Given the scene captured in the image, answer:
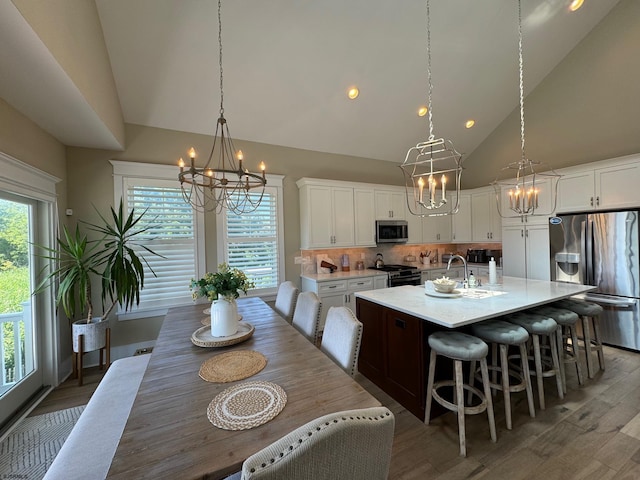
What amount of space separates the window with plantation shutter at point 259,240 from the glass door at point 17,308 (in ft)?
6.24

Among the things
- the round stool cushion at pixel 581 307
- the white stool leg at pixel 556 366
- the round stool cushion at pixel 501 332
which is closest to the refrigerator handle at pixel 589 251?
the round stool cushion at pixel 581 307

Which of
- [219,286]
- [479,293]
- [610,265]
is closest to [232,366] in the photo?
[219,286]

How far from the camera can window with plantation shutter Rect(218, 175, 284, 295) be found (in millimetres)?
3891

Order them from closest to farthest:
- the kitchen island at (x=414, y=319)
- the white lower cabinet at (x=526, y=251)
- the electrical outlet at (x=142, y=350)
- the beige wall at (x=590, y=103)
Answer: the kitchen island at (x=414, y=319)
the electrical outlet at (x=142, y=350)
the beige wall at (x=590, y=103)
the white lower cabinet at (x=526, y=251)

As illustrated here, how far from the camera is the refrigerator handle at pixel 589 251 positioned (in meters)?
3.49

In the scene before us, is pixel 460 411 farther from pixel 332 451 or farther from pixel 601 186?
pixel 601 186

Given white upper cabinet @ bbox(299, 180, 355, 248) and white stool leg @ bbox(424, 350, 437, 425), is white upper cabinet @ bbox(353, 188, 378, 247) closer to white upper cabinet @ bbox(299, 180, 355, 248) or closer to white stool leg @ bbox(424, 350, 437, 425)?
white upper cabinet @ bbox(299, 180, 355, 248)

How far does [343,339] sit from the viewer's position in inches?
65.7

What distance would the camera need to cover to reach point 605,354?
325cm

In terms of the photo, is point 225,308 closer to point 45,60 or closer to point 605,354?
point 45,60

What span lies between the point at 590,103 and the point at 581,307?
11.1 feet

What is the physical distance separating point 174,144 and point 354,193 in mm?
2787

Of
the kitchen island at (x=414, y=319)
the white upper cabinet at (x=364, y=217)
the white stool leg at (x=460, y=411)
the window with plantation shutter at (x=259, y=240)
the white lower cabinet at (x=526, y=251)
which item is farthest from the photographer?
the white upper cabinet at (x=364, y=217)

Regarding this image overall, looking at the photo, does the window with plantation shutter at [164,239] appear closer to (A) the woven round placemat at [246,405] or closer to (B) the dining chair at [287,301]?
(B) the dining chair at [287,301]
